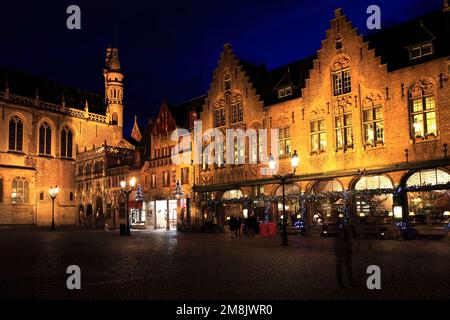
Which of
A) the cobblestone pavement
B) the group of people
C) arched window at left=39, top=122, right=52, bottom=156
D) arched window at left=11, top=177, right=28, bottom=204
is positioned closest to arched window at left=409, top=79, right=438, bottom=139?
the group of people

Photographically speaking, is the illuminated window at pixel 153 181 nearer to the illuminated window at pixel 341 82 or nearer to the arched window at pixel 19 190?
the arched window at pixel 19 190

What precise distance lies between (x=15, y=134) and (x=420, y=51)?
5363cm

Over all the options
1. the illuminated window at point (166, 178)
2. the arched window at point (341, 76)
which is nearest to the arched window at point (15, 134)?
the illuminated window at point (166, 178)

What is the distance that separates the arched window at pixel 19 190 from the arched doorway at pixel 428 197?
168 ft

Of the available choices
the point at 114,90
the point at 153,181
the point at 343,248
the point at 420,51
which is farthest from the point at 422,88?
the point at 114,90

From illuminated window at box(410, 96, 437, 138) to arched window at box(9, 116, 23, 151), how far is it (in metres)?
53.0

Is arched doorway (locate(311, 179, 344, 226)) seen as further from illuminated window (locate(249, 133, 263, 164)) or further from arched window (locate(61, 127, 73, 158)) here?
arched window (locate(61, 127, 73, 158))

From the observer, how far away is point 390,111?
3034cm

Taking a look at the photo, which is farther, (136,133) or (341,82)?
(136,133)

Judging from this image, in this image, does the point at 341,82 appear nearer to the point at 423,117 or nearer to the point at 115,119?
the point at 423,117

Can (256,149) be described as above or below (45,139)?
below

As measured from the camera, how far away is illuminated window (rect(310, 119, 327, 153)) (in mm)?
34219

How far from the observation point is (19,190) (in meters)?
62.3

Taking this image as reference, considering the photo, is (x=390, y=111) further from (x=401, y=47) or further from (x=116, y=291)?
(x=116, y=291)
